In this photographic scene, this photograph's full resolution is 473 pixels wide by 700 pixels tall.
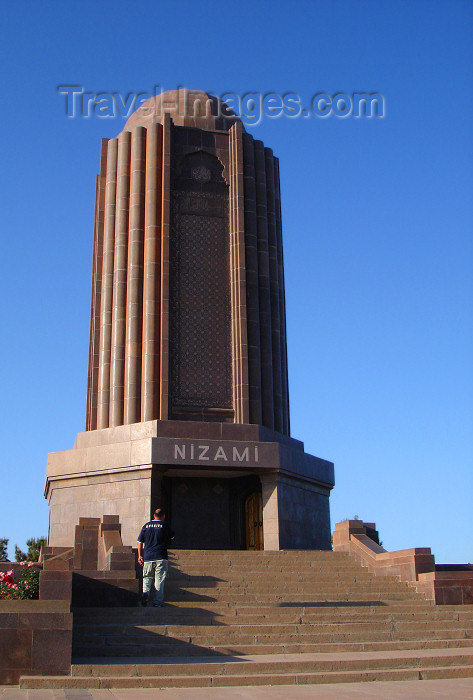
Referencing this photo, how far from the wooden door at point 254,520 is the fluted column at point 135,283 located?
4.65 m

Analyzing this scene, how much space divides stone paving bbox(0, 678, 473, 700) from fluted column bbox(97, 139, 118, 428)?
54.9ft

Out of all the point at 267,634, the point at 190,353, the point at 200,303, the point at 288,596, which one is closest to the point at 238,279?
the point at 200,303

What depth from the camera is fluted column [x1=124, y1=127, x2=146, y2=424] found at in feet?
83.6

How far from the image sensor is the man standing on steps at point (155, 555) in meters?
14.2

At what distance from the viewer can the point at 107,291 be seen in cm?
2736

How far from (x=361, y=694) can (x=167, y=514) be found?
17.1 metres

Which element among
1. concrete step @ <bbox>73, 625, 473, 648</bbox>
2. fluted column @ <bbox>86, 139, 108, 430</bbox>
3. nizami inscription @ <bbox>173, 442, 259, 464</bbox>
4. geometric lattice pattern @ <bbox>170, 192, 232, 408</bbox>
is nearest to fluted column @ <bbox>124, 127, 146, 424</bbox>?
geometric lattice pattern @ <bbox>170, 192, 232, 408</bbox>

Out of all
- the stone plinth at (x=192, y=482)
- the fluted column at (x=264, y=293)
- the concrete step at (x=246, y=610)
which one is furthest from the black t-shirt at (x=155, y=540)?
the fluted column at (x=264, y=293)

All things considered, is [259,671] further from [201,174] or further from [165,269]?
[201,174]

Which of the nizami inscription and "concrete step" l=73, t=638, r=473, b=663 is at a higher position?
the nizami inscription

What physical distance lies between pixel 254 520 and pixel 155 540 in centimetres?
1137

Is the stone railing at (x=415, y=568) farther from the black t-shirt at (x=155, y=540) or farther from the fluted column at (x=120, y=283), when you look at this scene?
the fluted column at (x=120, y=283)

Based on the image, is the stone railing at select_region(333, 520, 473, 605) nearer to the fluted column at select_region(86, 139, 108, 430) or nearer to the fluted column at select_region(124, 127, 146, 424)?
the fluted column at select_region(124, 127, 146, 424)

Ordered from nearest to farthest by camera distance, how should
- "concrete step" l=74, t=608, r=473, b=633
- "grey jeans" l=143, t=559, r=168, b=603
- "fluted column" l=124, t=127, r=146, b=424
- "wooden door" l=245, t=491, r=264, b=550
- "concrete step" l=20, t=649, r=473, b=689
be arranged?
→ "concrete step" l=20, t=649, r=473, b=689 → "concrete step" l=74, t=608, r=473, b=633 → "grey jeans" l=143, t=559, r=168, b=603 → "wooden door" l=245, t=491, r=264, b=550 → "fluted column" l=124, t=127, r=146, b=424
